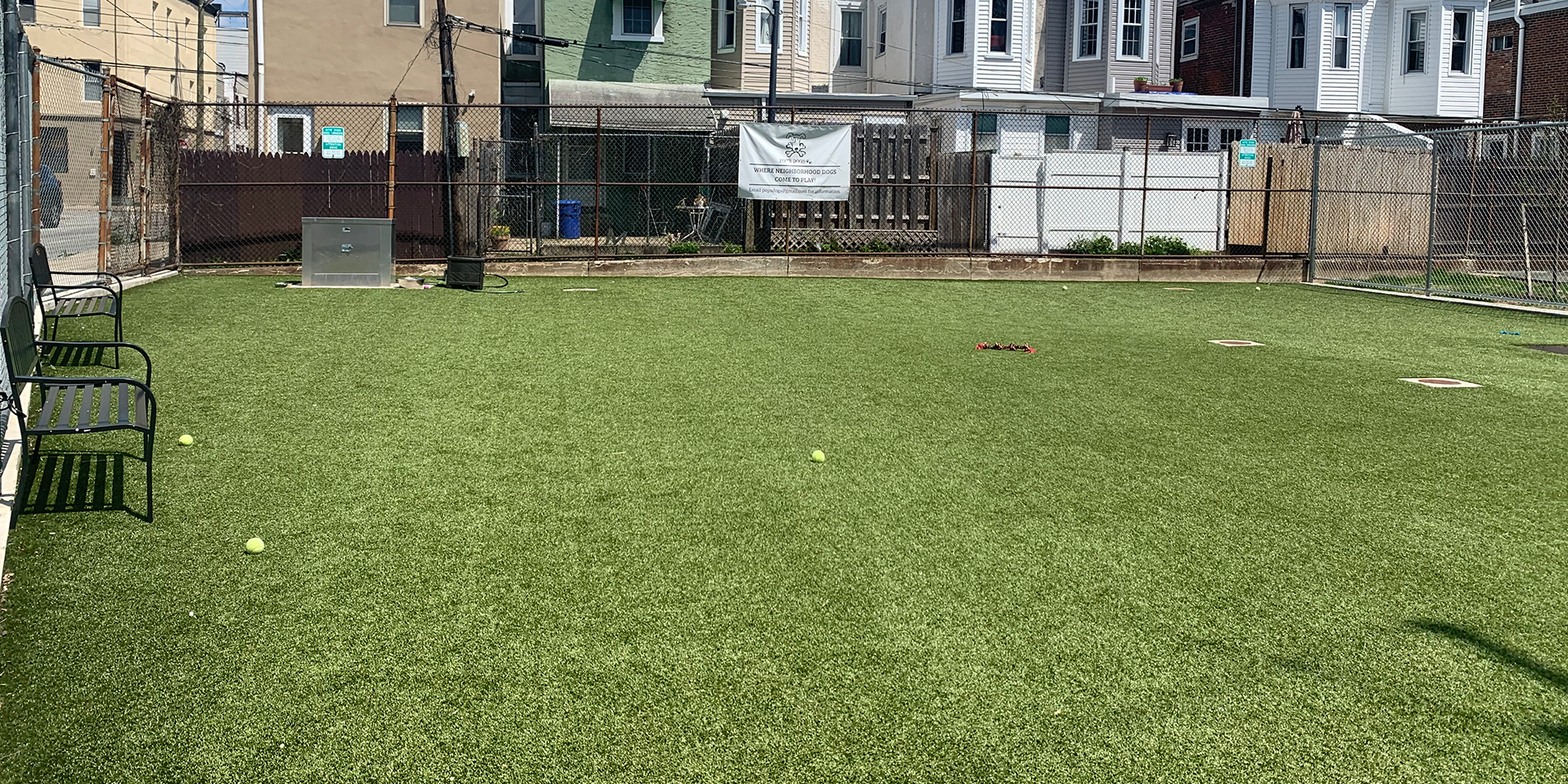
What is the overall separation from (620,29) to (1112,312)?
63.6ft

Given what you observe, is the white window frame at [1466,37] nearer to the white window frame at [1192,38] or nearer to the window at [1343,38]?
the window at [1343,38]

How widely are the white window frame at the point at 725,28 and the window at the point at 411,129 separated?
850cm

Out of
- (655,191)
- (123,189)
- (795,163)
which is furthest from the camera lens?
(655,191)

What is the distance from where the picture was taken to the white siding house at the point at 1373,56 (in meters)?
36.4

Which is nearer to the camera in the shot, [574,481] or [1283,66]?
[574,481]

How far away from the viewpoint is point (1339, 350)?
1328 centimetres

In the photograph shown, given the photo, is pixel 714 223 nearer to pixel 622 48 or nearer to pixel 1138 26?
pixel 622 48

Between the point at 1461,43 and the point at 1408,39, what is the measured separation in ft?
5.30

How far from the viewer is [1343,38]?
3662 centimetres

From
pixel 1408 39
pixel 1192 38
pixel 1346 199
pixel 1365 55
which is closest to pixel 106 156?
pixel 1346 199

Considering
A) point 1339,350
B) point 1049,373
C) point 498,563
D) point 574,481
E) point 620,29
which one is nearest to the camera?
point 498,563

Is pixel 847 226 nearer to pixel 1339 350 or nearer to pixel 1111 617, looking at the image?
pixel 1339 350

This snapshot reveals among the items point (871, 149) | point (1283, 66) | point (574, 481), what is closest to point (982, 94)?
point (1283, 66)

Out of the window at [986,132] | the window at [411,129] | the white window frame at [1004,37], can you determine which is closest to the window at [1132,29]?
the white window frame at [1004,37]
